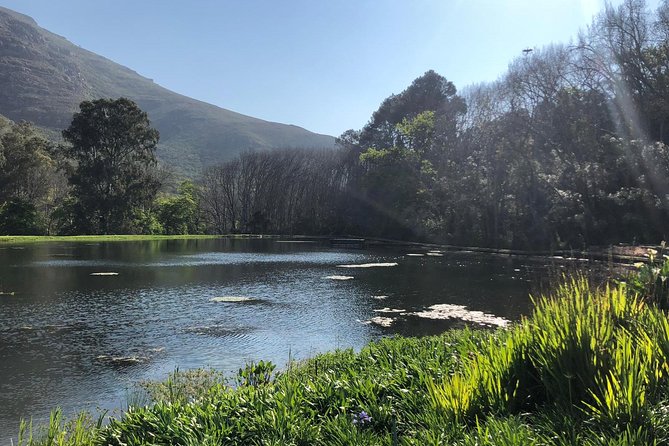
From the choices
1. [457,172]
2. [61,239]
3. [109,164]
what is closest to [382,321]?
[457,172]

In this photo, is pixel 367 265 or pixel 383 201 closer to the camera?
pixel 367 265

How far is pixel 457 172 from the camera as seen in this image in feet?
159

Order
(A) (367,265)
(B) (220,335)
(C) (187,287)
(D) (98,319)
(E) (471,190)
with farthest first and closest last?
(E) (471,190)
(A) (367,265)
(C) (187,287)
(D) (98,319)
(B) (220,335)

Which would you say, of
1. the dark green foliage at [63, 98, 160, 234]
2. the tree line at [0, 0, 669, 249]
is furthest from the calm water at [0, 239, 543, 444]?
the dark green foliage at [63, 98, 160, 234]

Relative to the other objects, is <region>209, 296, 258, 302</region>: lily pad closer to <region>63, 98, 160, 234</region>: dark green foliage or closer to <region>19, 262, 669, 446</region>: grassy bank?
<region>19, 262, 669, 446</region>: grassy bank

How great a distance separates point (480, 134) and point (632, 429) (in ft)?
161

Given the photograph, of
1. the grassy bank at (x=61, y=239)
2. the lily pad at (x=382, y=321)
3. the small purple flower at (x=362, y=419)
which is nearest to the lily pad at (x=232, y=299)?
the lily pad at (x=382, y=321)

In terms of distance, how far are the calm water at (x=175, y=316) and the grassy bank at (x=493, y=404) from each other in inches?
127

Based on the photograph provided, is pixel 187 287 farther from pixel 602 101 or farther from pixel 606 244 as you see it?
pixel 602 101

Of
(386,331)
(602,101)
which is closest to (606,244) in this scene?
(602,101)

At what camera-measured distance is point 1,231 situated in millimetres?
52344

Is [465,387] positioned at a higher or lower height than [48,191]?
lower

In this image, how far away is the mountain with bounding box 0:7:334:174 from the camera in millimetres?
120938

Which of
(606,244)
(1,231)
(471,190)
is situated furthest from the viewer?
(1,231)
